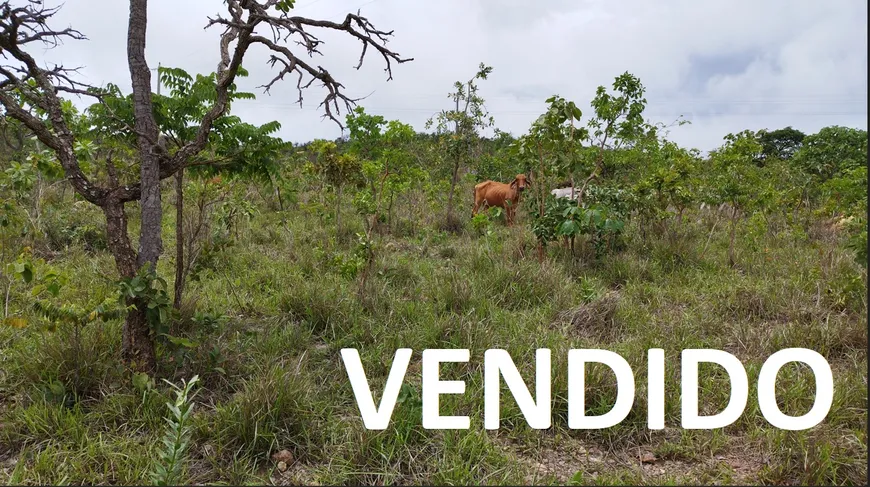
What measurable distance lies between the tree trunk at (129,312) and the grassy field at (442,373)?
12cm

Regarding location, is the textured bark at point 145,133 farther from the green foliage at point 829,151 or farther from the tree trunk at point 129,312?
the green foliage at point 829,151

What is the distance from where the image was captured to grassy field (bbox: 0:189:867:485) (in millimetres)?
2404

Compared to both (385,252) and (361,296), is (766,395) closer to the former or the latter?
(361,296)

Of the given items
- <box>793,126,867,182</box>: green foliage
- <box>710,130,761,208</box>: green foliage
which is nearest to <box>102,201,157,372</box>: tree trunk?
<box>710,130,761,208</box>: green foliage

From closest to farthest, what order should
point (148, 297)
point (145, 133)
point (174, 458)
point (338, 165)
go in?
point (174, 458), point (148, 297), point (145, 133), point (338, 165)

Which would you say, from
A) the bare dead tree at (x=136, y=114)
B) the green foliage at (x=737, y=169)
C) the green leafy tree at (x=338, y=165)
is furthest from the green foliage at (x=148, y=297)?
the green foliage at (x=737, y=169)

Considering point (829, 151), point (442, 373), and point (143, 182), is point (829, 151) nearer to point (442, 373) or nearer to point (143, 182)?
point (442, 373)

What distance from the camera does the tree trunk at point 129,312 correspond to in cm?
299

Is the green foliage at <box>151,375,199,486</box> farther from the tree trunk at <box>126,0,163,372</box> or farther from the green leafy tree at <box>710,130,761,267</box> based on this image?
the green leafy tree at <box>710,130,761,267</box>

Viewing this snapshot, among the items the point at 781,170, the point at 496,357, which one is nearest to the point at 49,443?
the point at 496,357

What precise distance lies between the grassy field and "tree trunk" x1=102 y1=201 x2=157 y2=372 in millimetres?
124

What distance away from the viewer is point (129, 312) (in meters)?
3.00

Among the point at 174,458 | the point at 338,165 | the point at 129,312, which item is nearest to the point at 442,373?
the point at 174,458

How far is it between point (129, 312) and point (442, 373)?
1916 millimetres
